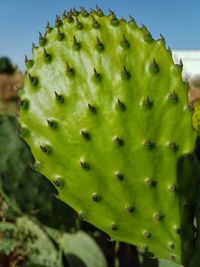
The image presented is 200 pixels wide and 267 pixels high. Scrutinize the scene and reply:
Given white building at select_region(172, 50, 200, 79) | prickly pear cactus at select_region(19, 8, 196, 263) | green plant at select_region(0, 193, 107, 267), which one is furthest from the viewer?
white building at select_region(172, 50, 200, 79)

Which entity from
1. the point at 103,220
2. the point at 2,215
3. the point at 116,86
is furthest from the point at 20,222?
the point at 116,86

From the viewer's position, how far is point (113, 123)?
46.8 inches

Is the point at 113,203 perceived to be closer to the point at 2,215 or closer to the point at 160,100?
the point at 160,100

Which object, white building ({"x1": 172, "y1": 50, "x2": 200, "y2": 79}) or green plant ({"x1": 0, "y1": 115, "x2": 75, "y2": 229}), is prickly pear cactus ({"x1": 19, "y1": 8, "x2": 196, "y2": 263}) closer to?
green plant ({"x1": 0, "y1": 115, "x2": 75, "y2": 229})

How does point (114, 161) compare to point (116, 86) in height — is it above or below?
Answer: below

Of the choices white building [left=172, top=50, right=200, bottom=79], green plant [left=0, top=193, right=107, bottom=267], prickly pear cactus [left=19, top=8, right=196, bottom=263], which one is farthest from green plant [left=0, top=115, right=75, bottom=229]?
white building [left=172, top=50, right=200, bottom=79]

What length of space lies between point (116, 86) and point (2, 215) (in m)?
1.39

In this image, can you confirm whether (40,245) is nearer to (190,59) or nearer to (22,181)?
(22,181)

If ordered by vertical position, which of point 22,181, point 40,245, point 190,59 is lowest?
point 40,245

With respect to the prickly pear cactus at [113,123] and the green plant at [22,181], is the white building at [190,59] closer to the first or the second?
the green plant at [22,181]

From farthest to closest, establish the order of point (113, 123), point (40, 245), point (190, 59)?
point (190, 59), point (40, 245), point (113, 123)

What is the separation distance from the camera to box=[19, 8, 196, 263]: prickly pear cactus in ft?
3.91

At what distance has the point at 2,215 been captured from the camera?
2445 mm

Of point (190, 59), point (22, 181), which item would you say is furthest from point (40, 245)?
point (190, 59)
